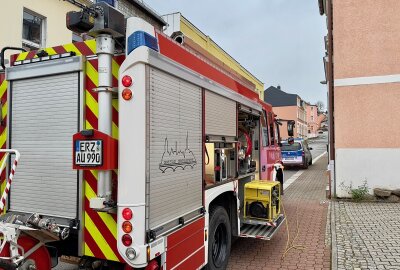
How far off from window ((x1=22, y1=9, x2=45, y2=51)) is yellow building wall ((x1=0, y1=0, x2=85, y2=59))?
0.13 meters

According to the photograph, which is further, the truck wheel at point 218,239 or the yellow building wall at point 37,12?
the yellow building wall at point 37,12

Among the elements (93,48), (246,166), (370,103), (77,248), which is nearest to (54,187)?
(77,248)

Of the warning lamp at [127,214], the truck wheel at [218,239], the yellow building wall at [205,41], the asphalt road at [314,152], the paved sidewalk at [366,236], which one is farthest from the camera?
the asphalt road at [314,152]

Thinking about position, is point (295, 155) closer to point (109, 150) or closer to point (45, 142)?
point (45, 142)

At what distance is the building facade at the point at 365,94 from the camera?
32.7 feet

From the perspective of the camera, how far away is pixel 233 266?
208 inches

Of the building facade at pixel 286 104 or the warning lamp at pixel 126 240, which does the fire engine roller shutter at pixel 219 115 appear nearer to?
the warning lamp at pixel 126 240

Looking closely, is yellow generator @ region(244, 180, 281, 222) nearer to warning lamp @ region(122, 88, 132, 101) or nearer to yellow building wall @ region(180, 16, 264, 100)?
warning lamp @ region(122, 88, 132, 101)

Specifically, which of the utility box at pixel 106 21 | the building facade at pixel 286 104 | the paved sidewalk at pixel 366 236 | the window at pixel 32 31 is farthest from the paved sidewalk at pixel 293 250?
the building facade at pixel 286 104

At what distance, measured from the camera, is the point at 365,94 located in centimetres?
A: 1018

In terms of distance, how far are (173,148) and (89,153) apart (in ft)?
2.65

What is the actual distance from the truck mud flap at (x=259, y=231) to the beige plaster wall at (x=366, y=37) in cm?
646

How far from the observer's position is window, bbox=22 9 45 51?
977 centimetres

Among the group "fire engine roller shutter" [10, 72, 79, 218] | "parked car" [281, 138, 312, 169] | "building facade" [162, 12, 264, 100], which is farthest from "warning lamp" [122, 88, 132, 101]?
"parked car" [281, 138, 312, 169]
